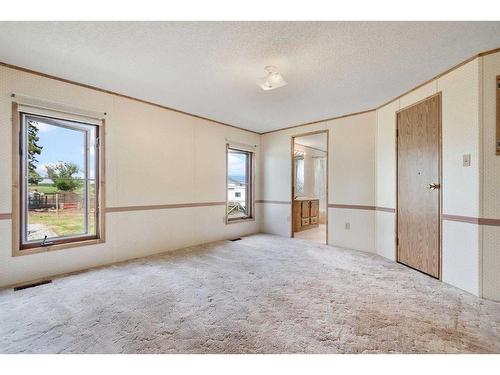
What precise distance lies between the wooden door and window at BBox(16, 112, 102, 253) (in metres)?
4.39

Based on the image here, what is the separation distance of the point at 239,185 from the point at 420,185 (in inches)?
139

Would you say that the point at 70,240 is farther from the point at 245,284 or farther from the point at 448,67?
the point at 448,67

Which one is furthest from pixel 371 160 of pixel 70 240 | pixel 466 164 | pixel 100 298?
pixel 70 240

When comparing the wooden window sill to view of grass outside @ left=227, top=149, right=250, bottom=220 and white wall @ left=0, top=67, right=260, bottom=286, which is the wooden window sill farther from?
view of grass outside @ left=227, top=149, right=250, bottom=220

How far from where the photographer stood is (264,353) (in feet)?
5.11

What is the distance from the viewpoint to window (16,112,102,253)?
2.85 metres

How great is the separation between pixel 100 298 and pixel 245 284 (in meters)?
1.47

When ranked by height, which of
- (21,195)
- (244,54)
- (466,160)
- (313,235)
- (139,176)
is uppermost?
(244,54)

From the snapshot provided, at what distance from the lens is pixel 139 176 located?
3752mm

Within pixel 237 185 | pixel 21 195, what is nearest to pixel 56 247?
pixel 21 195

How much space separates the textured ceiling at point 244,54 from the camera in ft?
6.59

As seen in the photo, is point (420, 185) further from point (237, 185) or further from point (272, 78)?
point (237, 185)

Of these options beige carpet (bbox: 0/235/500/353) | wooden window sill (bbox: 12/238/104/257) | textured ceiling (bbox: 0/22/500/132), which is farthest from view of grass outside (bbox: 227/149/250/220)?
wooden window sill (bbox: 12/238/104/257)

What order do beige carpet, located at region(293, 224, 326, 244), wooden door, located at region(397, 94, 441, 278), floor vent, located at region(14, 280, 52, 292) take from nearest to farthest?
floor vent, located at region(14, 280, 52, 292) → wooden door, located at region(397, 94, 441, 278) → beige carpet, located at region(293, 224, 326, 244)
